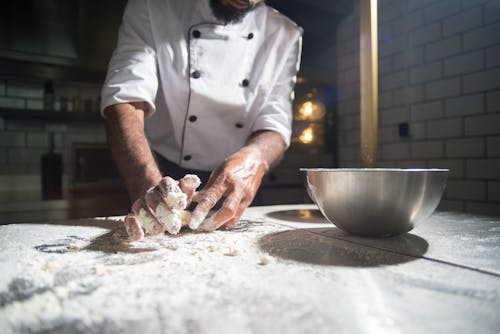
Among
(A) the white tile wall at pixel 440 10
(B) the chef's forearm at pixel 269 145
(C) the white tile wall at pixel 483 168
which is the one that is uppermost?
(A) the white tile wall at pixel 440 10

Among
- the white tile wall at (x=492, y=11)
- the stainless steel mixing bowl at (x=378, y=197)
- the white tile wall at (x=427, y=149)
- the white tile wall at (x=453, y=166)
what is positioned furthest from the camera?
the white tile wall at (x=427, y=149)

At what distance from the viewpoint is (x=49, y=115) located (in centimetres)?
214

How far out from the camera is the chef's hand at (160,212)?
0.60 m

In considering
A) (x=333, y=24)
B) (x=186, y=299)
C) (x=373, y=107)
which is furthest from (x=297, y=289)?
(x=333, y=24)

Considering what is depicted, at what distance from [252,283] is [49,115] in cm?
222

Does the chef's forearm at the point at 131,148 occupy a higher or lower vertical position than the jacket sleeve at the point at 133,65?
lower

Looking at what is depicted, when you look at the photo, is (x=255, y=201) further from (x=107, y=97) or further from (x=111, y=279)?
(x=111, y=279)

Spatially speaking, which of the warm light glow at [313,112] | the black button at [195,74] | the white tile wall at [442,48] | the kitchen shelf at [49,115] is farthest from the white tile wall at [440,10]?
the kitchen shelf at [49,115]

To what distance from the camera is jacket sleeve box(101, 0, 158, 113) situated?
1.00 metres

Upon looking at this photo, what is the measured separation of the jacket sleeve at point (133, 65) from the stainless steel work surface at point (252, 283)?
491 millimetres

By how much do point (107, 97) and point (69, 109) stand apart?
152 centimetres

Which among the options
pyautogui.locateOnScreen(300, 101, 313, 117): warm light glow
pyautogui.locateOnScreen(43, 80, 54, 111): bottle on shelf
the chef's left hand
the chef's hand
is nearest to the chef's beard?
the chef's left hand

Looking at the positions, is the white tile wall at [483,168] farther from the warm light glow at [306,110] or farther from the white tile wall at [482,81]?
the warm light glow at [306,110]

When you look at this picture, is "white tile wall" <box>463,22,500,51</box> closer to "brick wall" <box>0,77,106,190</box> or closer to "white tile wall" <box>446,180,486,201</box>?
"white tile wall" <box>446,180,486,201</box>
